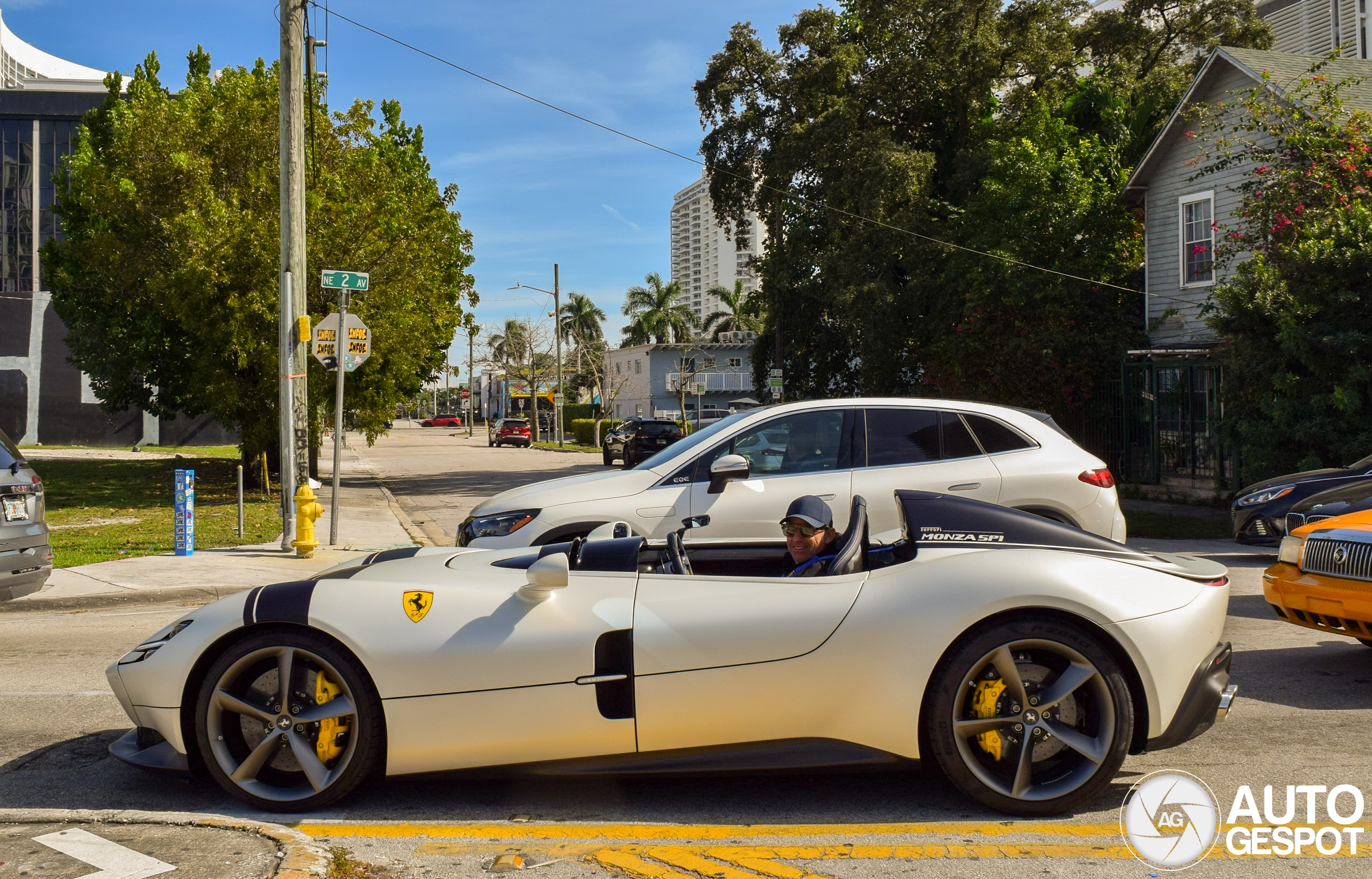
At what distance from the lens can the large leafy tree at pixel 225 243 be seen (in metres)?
18.4

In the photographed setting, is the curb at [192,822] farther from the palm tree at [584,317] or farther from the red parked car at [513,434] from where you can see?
the palm tree at [584,317]

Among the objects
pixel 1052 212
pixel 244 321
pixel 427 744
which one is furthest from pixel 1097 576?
pixel 1052 212

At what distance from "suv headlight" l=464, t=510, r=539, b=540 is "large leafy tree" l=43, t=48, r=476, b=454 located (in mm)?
12423

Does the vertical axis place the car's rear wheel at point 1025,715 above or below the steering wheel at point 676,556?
below

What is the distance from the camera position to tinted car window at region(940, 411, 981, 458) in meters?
7.83

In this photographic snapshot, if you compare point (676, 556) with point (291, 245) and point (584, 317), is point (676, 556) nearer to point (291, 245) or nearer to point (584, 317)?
point (291, 245)

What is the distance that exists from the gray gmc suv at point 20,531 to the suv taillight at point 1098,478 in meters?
7.55

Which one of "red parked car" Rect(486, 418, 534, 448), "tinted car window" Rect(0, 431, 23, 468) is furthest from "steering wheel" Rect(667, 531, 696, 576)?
"red parked car" Rect(486, 418, 534, 448)

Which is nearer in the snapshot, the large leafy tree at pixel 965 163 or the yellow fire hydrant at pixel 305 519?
the yellow fire hydrant at pixel 305 519

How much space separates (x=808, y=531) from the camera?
4.66 meters

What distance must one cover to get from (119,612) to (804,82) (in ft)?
81.3

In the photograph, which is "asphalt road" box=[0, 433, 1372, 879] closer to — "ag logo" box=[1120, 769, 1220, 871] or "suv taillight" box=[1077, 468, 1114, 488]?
"ag logo" box=[1120, 769, 1220, 871]

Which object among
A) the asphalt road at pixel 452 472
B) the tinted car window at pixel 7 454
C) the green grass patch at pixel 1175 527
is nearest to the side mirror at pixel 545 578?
the tinted car window at pixel 7 454

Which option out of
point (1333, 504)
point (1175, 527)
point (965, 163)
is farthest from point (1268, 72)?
point (1333, 504)
